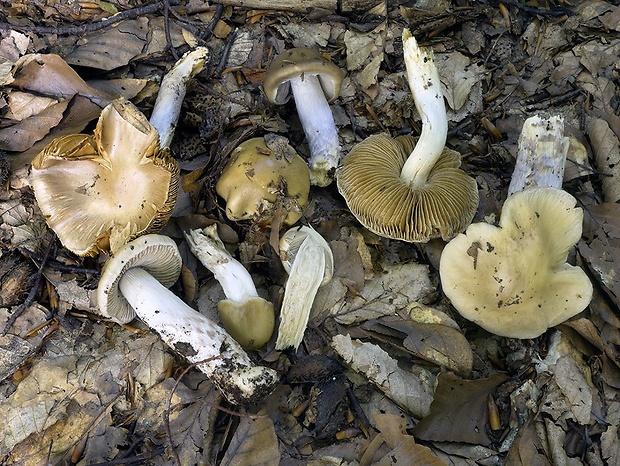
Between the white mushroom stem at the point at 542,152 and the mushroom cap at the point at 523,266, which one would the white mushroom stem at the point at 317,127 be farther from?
the white mushroom stem at the point at 542,152

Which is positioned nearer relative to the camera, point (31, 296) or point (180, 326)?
point (180, 326)

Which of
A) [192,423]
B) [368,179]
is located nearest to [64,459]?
[192,423]

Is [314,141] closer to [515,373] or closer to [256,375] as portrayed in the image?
[256,375]

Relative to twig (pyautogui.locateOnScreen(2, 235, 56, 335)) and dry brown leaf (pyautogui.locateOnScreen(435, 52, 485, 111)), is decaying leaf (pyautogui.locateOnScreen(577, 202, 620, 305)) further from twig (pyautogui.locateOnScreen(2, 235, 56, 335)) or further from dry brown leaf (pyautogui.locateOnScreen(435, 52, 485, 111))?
twig (pyautogui.locateOnScreen(2, 235, 56, 335))

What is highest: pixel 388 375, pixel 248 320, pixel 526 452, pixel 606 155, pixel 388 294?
pixel 606 155

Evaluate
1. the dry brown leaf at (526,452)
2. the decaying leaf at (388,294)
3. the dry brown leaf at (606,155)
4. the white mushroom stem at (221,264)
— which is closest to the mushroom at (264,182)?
the white mushroom stem at (221,264)

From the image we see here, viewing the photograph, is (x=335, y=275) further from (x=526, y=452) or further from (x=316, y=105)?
(x=526, y=452)

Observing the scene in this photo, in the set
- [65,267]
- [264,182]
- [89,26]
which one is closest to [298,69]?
[264,182]
